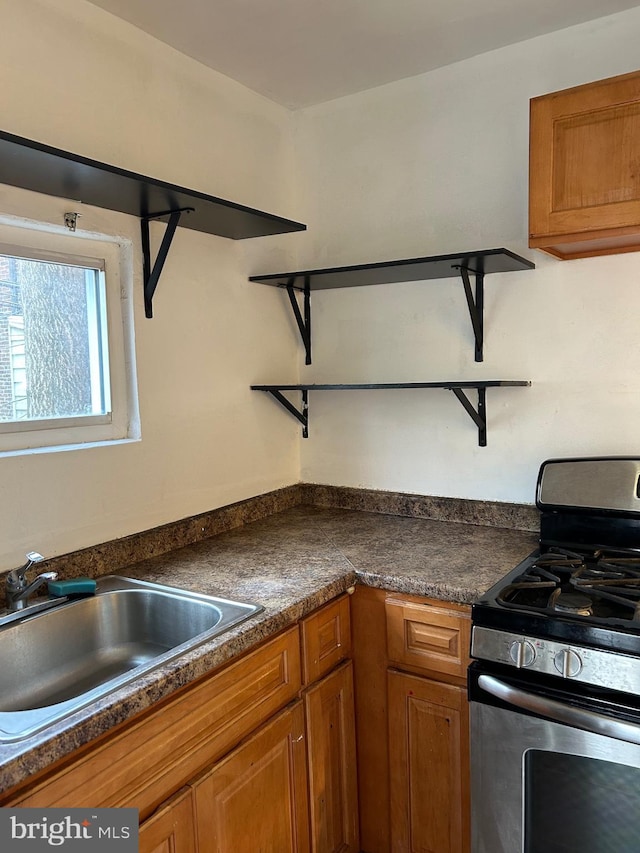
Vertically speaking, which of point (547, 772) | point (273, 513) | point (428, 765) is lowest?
point (428, 765)

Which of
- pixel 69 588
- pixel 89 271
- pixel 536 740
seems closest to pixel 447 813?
pixel 536 740

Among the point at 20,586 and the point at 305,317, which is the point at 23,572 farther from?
the point at 305,317

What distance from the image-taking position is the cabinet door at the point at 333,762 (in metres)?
1.56

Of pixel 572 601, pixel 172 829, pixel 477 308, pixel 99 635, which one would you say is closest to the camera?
pixel 172 829

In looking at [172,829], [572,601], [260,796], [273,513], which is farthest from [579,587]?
[273,513]

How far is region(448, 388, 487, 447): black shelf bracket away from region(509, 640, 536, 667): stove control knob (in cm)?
82

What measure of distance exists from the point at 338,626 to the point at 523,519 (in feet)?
2.42

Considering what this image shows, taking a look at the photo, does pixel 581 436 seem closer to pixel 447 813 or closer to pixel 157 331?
pixel 447 813

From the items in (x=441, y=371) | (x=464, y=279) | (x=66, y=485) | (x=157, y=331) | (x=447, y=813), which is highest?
(x=464, y=279)

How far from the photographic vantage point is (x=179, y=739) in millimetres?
1169

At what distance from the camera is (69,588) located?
1502 mm

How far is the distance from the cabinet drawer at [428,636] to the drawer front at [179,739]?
297 millimetres

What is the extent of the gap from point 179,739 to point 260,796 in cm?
33

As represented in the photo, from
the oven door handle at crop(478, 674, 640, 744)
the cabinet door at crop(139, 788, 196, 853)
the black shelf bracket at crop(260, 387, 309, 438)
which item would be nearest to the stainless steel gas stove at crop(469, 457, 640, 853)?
the oven door handle at crop(478, 674, 640, 744)
